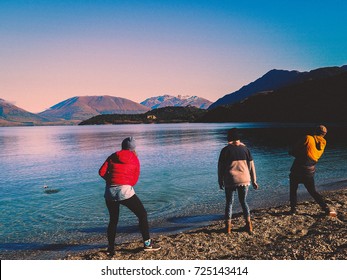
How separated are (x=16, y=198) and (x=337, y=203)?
51.0 ft

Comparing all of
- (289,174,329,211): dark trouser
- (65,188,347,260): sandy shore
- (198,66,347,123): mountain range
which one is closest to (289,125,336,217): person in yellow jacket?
(289,174,329,211): dark trouser

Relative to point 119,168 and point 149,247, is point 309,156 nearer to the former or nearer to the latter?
point 149,247

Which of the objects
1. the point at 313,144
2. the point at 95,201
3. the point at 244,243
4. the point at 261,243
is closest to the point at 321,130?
the point at 313,144

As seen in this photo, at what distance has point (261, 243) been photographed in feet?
26.5

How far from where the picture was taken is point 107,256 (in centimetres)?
780

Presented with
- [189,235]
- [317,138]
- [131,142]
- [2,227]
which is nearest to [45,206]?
[2,227]

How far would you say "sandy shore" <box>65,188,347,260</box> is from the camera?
7.16 meters

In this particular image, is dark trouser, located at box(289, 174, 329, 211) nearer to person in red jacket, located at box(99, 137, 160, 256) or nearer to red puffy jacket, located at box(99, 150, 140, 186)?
person in red jacket, located at box(99, 137, 160, 256)

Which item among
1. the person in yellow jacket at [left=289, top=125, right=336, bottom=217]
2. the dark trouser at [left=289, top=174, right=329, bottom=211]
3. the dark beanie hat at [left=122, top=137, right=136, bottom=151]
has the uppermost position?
the dark beanie hat at [left=122, top=137, right=136, bottom=151]

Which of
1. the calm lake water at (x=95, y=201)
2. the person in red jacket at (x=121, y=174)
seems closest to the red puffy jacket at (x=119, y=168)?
the person in red jacket at (x=121, y=174)

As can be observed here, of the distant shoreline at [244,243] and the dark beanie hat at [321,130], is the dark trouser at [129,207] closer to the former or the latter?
the distant shoreline at [244,243]

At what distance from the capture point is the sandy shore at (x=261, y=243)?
716 centimetres

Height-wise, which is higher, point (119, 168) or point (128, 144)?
point (128, 144)

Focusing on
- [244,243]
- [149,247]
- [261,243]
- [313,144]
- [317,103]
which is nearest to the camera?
[149,247]
